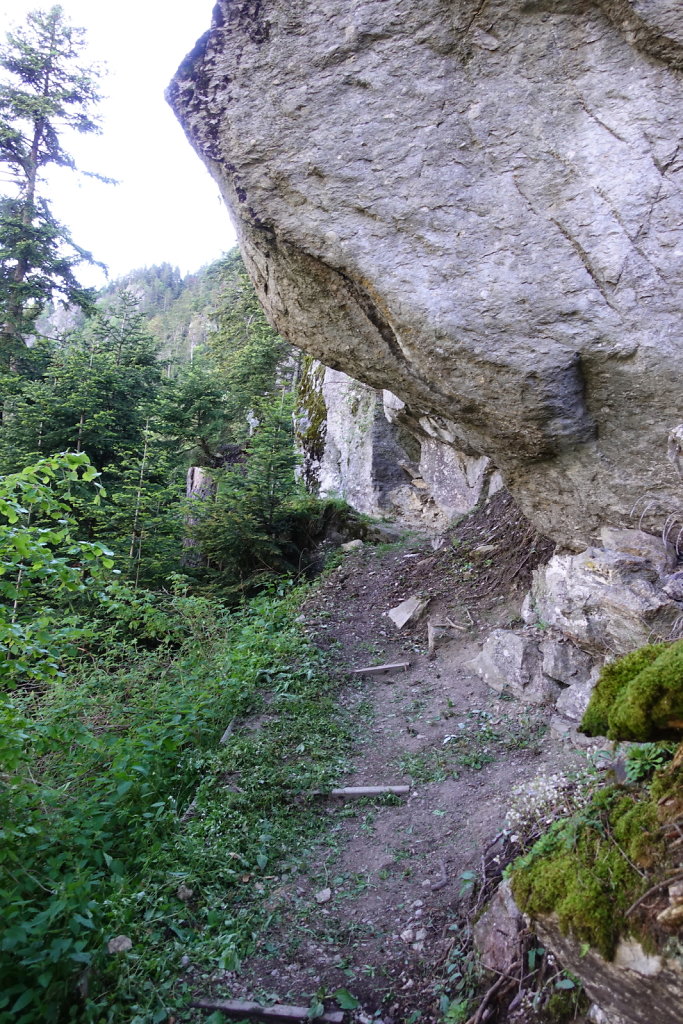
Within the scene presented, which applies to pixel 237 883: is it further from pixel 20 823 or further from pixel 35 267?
pixel 35 267

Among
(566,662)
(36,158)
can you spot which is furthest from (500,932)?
(36,158)

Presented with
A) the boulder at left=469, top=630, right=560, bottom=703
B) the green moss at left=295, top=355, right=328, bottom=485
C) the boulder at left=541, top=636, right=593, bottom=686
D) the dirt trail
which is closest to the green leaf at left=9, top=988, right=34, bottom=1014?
the dirt trail

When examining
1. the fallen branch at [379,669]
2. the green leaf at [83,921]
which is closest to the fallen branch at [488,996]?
the green leaf at [83,921]

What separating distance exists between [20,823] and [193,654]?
293 centimetres

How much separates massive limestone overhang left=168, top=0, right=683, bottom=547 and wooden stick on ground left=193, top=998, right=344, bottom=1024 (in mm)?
3773

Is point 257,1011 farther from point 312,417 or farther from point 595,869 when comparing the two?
point 312,417

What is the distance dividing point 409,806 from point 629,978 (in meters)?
2.98

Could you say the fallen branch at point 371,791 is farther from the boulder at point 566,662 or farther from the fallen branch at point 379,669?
the fallen branch at point 379,669

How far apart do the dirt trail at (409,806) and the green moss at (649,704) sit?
6.56 ft

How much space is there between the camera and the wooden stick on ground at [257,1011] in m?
3.26

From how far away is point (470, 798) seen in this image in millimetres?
4727

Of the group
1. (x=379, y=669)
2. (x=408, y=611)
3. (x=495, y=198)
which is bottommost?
(x=379, y=669)

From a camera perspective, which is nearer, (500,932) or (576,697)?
(500,932)

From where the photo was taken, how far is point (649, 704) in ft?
6.78
